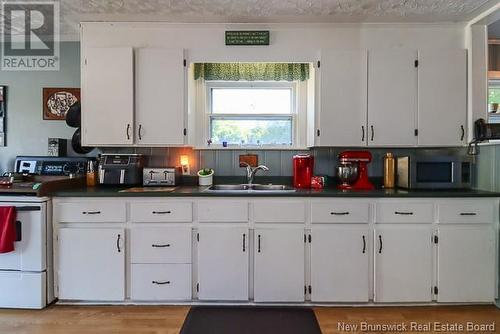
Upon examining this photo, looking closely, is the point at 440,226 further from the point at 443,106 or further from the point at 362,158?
the point at 443,106

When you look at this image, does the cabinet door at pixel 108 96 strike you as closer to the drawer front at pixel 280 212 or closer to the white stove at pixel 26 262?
the white stove at pixel 26 262

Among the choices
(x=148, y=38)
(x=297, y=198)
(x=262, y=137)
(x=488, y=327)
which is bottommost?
(x=488, y=327)

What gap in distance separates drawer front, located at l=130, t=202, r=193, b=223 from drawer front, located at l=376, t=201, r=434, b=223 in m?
1.47

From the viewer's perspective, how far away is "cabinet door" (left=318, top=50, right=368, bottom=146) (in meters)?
2.65

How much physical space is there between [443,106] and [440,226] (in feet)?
3.43

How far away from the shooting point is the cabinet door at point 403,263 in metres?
2.35

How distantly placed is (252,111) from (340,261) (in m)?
1.63

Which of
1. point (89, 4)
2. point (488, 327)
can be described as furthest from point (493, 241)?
point (89, 4)

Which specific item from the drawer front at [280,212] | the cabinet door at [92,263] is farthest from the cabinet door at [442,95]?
the cabinet door at [92,263]

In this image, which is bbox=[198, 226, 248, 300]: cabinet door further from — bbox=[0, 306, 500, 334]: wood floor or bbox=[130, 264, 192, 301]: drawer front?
bbox=[0, 306, 500, 334]: wood floor

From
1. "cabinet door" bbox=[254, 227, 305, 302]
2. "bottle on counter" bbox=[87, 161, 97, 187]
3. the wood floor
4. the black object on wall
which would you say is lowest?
the wood floor

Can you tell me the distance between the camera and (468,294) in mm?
2389

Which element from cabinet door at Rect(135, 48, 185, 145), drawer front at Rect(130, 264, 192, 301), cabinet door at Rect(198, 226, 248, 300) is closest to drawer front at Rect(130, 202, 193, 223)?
cabinet door at Rect(198, 226, 248, 300)

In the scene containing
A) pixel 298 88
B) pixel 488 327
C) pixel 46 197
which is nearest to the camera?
pixel 488 327
